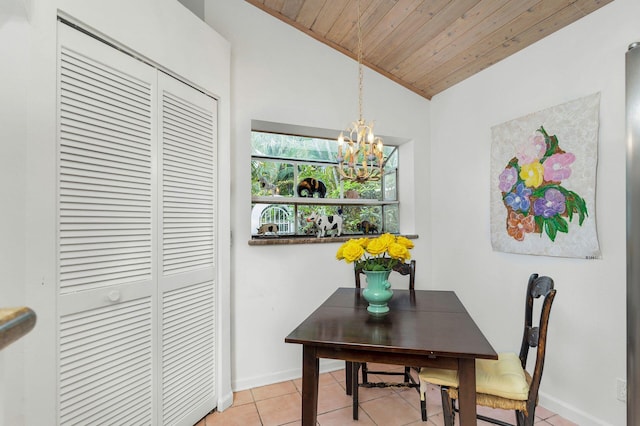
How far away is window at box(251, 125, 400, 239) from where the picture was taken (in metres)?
2.79

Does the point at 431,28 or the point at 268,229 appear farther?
the point at 268,229

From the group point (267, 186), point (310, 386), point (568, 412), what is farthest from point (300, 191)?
point (568, 412)

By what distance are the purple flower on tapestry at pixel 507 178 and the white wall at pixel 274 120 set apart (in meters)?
1.17

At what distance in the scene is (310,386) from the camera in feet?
4.68

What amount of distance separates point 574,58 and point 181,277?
→ 2.84m

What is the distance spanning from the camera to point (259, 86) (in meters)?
2.53

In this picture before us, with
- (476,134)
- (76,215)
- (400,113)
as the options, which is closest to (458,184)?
(476,134)

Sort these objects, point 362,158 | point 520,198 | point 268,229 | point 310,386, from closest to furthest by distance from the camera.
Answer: point 310,386 < point 362,158 < point 520,198 < point 268,229

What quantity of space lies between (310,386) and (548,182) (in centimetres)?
199

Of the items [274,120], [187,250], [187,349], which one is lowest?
[187,349]

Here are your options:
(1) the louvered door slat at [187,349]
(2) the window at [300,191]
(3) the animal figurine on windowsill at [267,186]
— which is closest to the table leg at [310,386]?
(1) the louvered door slat at [187,349]

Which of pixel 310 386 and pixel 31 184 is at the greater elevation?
pixel 31 184

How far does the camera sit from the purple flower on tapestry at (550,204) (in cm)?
203

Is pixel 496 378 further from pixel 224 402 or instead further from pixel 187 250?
pixel 187 250
